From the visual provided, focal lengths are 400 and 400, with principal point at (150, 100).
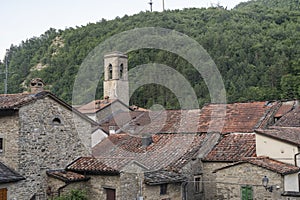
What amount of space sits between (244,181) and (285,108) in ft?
32.8

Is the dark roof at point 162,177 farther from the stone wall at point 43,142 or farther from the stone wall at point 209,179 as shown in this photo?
the stone wall at point 43,142

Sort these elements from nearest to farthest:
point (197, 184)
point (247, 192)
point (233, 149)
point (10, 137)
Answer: point (10, 137) < point (247, 192) < point (197, 184) < point (233, 149)

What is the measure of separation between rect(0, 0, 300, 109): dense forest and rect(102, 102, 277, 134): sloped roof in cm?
2544

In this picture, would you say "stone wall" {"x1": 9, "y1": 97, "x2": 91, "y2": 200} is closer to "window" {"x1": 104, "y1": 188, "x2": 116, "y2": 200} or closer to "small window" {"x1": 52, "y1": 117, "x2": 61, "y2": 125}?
"small window" {"x1": 52, "y1": 117, "x2": 61, "y2": 125}

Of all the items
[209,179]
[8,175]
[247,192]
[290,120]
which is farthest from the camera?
[290,120]

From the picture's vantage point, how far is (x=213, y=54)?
61.7m

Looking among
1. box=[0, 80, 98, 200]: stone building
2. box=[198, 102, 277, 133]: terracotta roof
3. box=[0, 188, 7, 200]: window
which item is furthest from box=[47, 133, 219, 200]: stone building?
box=[0, 188, 7, 200]: window

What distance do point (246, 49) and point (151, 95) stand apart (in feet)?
51.3

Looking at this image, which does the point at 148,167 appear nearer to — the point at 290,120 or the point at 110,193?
the point at 110,193

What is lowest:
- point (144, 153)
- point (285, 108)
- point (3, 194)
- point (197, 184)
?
point (3, 194)

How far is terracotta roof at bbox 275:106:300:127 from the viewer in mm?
22984

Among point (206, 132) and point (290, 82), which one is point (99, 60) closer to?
→ point (290, 82)

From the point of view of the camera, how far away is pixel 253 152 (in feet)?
62.1

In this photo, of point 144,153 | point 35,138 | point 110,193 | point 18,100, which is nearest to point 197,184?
point 144,153
